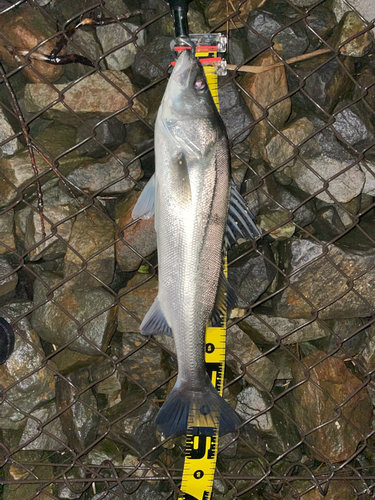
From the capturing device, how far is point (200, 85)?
187 centimetres

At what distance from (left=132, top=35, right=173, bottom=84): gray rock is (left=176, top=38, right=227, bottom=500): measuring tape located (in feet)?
1.10

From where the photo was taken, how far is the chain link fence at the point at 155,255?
2719 millimetres

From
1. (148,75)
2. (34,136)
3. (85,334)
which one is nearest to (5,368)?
(85,334)

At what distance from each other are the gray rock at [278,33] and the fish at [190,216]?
1.03m

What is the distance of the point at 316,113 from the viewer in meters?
2.86

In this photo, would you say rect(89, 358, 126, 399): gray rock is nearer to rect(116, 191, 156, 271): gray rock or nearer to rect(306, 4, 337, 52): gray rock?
rect(116, 191, 156, 271): gray rock

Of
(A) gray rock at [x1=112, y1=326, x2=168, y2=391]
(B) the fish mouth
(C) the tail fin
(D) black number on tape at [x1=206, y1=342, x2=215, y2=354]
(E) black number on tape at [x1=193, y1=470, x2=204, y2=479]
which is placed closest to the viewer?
(B) the fish mouth

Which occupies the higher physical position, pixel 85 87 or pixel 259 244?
pixel 85 87

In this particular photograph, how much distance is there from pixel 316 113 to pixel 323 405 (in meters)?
1.98

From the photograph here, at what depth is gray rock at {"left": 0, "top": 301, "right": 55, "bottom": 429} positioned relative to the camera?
297cm

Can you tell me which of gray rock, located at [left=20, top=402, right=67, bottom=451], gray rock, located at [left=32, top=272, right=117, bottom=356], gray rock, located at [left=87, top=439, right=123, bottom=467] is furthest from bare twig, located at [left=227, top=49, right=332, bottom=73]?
gray rock, located at [left=87, top=439, right=123, bottom=467]

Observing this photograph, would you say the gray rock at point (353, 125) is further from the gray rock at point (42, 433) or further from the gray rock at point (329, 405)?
the gray rock at point (42, 433)

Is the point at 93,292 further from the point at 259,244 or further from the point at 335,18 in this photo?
the point at 335,18

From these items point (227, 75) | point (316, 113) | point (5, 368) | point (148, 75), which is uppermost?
point (148, 75)
